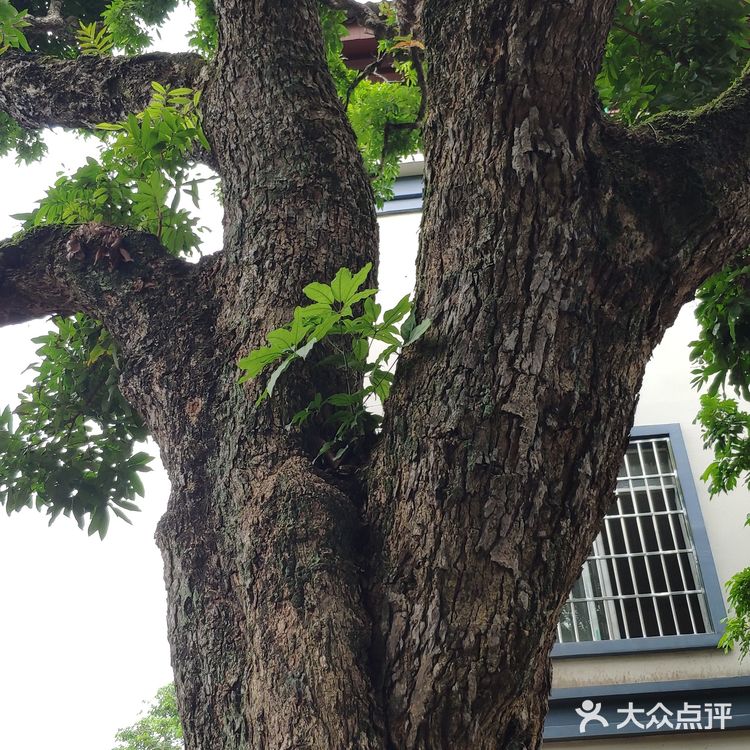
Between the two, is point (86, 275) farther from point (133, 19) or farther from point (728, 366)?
point (133, 19)

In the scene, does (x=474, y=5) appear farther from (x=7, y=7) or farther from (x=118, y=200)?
(x=7, y=7)

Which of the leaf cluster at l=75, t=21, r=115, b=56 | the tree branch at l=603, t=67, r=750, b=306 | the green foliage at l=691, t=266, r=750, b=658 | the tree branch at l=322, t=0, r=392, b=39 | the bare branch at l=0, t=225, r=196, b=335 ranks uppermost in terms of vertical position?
the tree branch at l=322, t=0, r=392, b=39

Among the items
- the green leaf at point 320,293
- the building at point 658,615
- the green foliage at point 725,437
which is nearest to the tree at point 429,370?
the green leaf at point 320,293

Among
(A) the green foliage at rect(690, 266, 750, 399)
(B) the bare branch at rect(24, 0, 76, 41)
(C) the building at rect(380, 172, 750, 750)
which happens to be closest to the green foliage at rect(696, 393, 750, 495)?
(A) the green foliage at rect(690, 266, 750, 399)

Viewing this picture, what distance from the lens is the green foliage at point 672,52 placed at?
3033mm

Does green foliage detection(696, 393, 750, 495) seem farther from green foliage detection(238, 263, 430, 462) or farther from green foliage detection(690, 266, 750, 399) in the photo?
green foliage detection(238, 263, 430, 462)

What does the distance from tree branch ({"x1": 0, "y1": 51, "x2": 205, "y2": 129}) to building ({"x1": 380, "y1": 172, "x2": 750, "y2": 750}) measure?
4.83 m

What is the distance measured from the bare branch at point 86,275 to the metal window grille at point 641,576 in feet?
17.7

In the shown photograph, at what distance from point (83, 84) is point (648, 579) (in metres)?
5.91

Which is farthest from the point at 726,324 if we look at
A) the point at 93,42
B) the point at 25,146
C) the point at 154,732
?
the point at 154,732

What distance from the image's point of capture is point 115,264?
8.09ft

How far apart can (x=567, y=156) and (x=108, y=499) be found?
2.17 meters

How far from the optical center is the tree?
5.20 ft

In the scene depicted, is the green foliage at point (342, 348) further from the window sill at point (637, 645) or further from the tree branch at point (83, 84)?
the window sill at point (637, 645)
